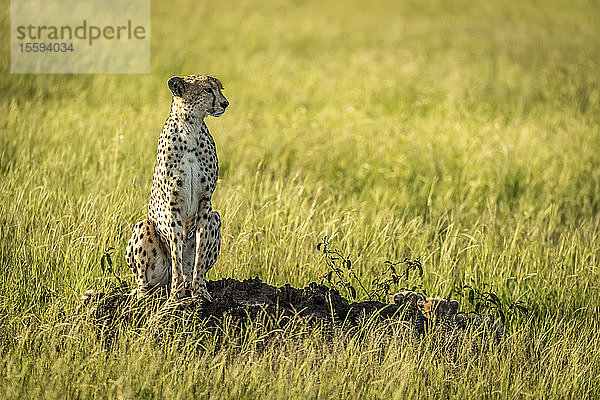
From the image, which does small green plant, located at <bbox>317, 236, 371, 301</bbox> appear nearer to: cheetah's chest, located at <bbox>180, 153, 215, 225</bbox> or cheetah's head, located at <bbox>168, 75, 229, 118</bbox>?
cheetah's chest, located at <bbox>180, 153, 215, 225</bbox>

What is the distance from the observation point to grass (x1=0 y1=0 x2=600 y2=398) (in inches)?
189

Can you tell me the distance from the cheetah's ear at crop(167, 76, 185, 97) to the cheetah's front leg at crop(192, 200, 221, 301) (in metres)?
0.62

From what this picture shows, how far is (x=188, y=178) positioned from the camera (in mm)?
4797

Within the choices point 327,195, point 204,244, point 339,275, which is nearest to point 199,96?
point 204,244

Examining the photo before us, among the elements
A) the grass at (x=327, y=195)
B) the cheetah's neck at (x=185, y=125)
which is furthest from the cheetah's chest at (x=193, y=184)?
the grass at (x=327, y=195)

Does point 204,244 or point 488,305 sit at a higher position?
point 204,244

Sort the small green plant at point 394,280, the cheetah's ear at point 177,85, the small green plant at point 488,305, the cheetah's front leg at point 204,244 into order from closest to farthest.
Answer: the cheetah's ear at point 177,85 → the cheetah's front leg at point 204,244 → the small green plant at point 394,280 → the small green plant at point 488,305

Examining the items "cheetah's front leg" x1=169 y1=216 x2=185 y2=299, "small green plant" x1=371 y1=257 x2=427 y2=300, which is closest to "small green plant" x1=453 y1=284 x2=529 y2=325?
"small green plant" x1=371 y1=257 x2=427 y2=300

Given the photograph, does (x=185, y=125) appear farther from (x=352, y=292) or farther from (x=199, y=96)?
(x=352, y=292)

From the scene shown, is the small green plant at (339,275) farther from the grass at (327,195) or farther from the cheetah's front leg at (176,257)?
the cheetah's front leg at (176,257)

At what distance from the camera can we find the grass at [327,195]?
4809 millimetres

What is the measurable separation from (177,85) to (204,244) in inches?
35.5

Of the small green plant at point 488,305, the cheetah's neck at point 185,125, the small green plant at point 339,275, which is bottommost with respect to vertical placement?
the small green plant at point 488,305

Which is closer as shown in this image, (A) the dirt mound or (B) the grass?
(B) the grass
